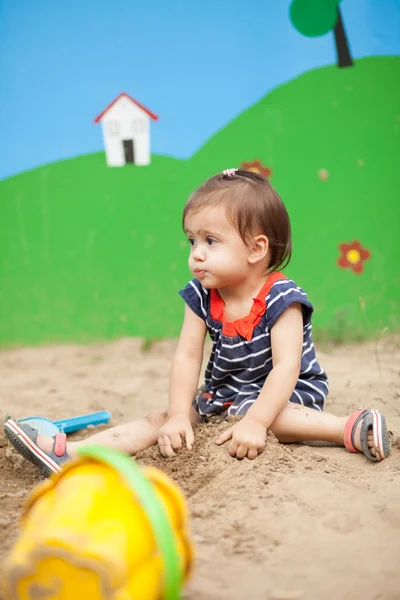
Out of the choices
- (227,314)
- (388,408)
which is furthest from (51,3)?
(388,408)

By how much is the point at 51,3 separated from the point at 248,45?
101 centimetres

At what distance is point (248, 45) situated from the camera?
11.7 ft

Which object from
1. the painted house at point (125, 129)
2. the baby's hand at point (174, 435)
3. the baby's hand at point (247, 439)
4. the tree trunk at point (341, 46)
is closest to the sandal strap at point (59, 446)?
the baby's hand at point (174, 435)

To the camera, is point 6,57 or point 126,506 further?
point 6,57

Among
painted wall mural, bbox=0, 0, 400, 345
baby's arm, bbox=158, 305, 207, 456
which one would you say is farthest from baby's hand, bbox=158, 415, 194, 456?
painted wall mural, bbox=0, 0, 400, 345

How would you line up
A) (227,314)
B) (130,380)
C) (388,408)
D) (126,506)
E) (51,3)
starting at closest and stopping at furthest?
1. (126,506)
2. (227,314)
3. (388,408)
4. (130,380)
5. (51,3)

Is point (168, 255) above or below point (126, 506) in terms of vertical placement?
above

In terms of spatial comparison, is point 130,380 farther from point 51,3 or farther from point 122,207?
point 51,3

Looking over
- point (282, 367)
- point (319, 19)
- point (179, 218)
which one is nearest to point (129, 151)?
point (179, 218)

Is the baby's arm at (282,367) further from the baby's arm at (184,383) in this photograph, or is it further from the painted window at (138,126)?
the painted window at (138,126)

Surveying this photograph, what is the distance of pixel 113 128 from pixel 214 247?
1.72 meters

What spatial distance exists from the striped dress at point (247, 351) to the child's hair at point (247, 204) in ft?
0.40

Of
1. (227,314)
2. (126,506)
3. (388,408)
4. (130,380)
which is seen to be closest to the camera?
(126,506)

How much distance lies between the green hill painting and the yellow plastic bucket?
2.58m
